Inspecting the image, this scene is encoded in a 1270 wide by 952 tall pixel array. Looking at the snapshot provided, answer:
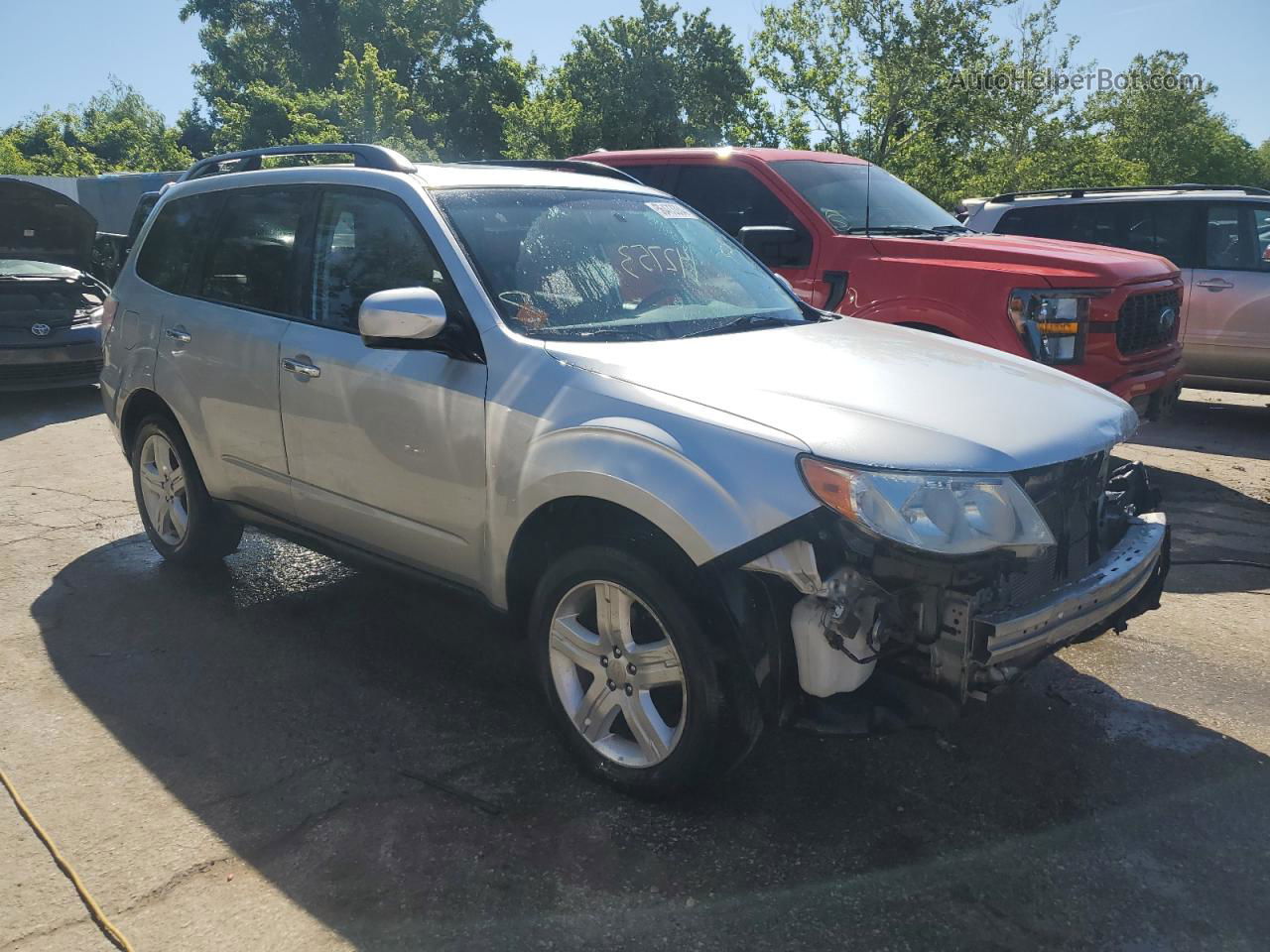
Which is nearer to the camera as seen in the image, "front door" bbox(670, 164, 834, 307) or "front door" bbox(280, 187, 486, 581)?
"front door" bbox(280, 187, 486, 581)

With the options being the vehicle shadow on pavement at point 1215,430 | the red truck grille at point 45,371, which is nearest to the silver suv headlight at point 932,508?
the vehicle shadow on pavement at point 1215,430

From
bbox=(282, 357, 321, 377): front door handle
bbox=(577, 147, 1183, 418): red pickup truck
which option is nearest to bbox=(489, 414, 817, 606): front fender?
bbox=(282, 357, 321, 377): front door handle

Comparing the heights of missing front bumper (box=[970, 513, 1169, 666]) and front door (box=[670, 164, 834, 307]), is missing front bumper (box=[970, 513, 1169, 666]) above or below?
below

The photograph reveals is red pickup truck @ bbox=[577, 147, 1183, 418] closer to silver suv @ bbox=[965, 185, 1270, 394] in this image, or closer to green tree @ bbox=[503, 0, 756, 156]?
silver suv @ bbox=[965, 185, 1270, 394]

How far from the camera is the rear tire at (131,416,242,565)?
482cm

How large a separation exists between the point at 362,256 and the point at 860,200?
399 centimetres

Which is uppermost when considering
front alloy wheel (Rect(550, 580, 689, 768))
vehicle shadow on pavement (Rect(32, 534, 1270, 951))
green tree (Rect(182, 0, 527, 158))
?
green tree (Rect(182, 0, 527, 158))

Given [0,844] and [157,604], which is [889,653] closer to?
[0,844]

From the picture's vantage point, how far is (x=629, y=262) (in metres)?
3.85

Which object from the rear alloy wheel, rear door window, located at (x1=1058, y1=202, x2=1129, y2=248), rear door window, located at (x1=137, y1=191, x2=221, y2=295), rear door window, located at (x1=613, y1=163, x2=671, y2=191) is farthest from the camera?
rear door window, located at (x1=1058, y1=202, x2=1129, y2=248)

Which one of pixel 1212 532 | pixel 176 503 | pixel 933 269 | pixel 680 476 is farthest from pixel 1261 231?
pixel 176 503

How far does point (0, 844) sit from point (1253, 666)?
4258 mm

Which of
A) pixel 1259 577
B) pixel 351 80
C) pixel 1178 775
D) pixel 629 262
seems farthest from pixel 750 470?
pixel 351 80

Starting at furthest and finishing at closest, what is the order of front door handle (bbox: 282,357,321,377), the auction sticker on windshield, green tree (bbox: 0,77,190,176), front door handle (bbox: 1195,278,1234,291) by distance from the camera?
green tree (bbox: 0,77,190,176)
front door handle (bbox: 1195,278,1234,291)
the auction sticker on windshield
front door handle (bbox: 282,357,321,377)
